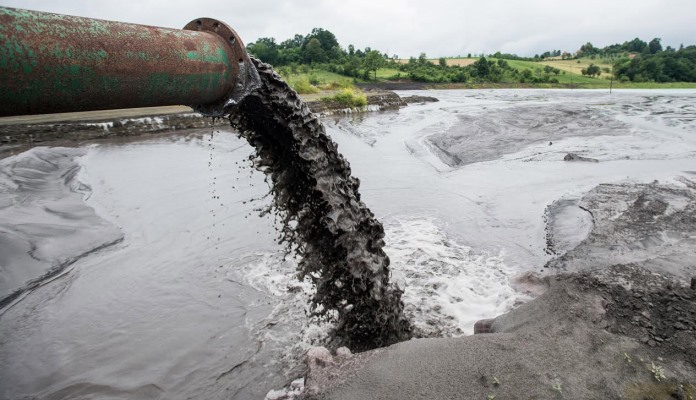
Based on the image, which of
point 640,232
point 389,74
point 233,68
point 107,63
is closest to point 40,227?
point 233,68

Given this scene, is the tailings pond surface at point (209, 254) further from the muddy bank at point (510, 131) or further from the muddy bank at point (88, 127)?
the muddy bank at point (88, 127)

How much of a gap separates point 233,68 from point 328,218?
5.59 feet

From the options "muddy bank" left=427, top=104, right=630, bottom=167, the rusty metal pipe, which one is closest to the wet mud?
the rusty metal pipe

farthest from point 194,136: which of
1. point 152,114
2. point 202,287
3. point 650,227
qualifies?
point 650,227

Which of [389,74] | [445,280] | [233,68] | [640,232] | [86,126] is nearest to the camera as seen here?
[233,68]

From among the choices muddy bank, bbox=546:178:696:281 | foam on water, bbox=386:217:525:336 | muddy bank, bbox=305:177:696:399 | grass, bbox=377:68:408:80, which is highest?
grass, bbox=377:68:408:80

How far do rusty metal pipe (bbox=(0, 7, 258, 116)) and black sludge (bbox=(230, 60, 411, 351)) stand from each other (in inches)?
31.6

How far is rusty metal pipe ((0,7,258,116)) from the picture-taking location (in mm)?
1949

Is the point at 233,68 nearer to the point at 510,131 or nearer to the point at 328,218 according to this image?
the point at 328,218

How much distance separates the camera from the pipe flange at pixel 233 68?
2.93 meters

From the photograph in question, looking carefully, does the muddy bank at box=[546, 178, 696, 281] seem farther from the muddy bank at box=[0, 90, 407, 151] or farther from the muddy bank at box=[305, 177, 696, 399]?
the muddy bank at box=[0, 90, 407, 151]

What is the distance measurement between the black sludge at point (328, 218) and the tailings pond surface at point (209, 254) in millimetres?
654

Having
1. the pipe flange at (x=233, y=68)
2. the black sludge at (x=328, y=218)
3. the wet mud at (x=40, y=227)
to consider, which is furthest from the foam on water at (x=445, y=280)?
the wet mud at (x=40, y=227)

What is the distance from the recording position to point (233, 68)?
296 centimetres
